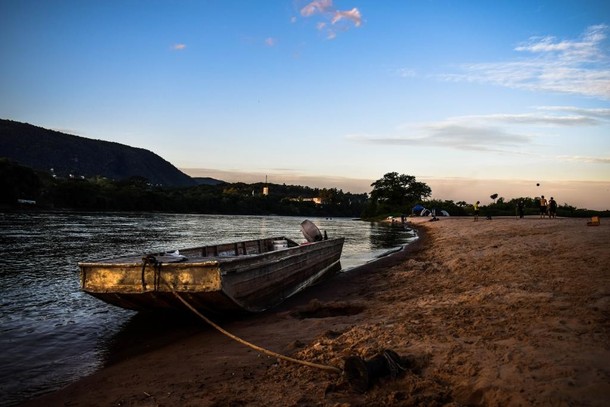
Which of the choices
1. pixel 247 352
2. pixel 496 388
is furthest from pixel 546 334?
pixel 247 352

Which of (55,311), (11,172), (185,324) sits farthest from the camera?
(11,172)

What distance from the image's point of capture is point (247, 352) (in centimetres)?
639

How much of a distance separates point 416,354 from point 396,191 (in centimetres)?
11357

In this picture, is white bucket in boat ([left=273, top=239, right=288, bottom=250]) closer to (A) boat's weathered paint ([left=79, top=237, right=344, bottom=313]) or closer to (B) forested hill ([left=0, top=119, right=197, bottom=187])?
(A) boat's weathered paint ([left=79, top=237, right=344, bottom=313])

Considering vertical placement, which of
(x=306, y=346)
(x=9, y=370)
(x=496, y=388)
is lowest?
(x=9, y=370)

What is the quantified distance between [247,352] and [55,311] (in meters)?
6.23

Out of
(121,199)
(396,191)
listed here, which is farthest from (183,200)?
(396,191)

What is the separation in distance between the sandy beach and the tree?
343 ft

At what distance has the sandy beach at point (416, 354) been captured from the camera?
4070mm

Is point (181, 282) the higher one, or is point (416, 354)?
point (181, 282)

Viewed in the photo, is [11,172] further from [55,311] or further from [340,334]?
[340,334]

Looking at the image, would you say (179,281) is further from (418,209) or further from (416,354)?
(418,209)

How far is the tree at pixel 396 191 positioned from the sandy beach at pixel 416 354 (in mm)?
104582

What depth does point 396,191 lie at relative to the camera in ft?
379
